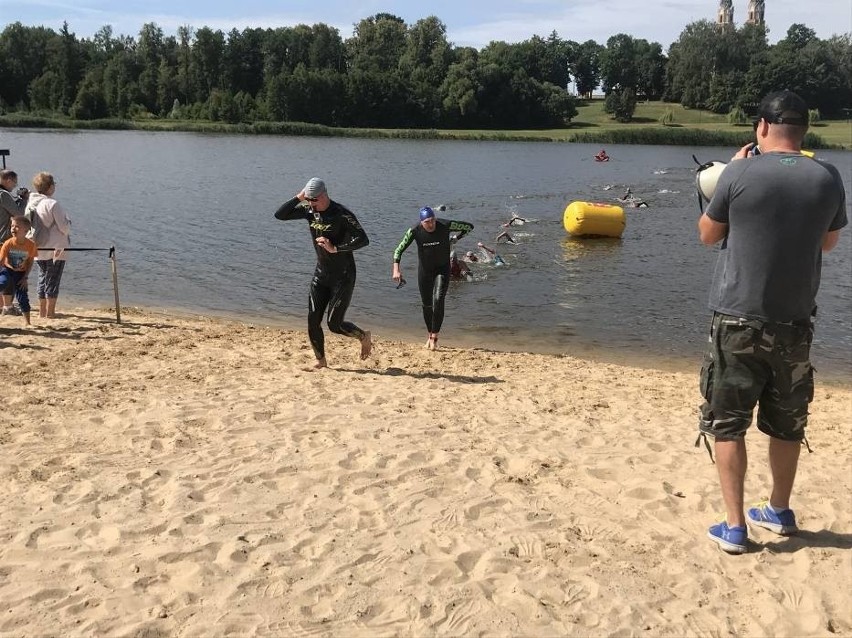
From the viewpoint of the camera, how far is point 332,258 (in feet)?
27.6

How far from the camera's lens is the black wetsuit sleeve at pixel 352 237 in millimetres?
8352

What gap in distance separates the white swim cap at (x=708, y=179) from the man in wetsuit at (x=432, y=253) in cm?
579

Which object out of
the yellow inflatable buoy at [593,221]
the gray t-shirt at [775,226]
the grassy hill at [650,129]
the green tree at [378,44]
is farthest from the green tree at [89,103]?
the gray t-shirt at [775,226]

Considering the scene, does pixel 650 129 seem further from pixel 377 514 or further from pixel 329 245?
pixel 377 514

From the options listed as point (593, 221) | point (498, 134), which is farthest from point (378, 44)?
point (593, 221)

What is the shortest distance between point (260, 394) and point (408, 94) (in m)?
112

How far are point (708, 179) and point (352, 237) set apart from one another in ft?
15.2

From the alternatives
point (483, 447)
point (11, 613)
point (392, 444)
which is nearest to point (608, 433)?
point (483, 447)

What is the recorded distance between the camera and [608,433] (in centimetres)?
696

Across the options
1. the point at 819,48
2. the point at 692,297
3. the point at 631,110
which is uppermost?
the point at 819,48

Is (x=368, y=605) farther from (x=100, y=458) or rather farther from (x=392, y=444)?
(x=100, y=458)

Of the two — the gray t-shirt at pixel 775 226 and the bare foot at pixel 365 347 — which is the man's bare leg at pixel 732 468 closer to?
the gray t-shirt at pixel 775 226

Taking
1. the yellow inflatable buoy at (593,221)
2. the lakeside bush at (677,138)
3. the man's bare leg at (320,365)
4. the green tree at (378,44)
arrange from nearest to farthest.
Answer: the man's bare leg at (320,365) → the yellow inflatable buoy at (593,221) → the lakeside bush at (677,138) → the green tree at (378,44)

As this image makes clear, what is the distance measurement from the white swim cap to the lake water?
8049 mm
